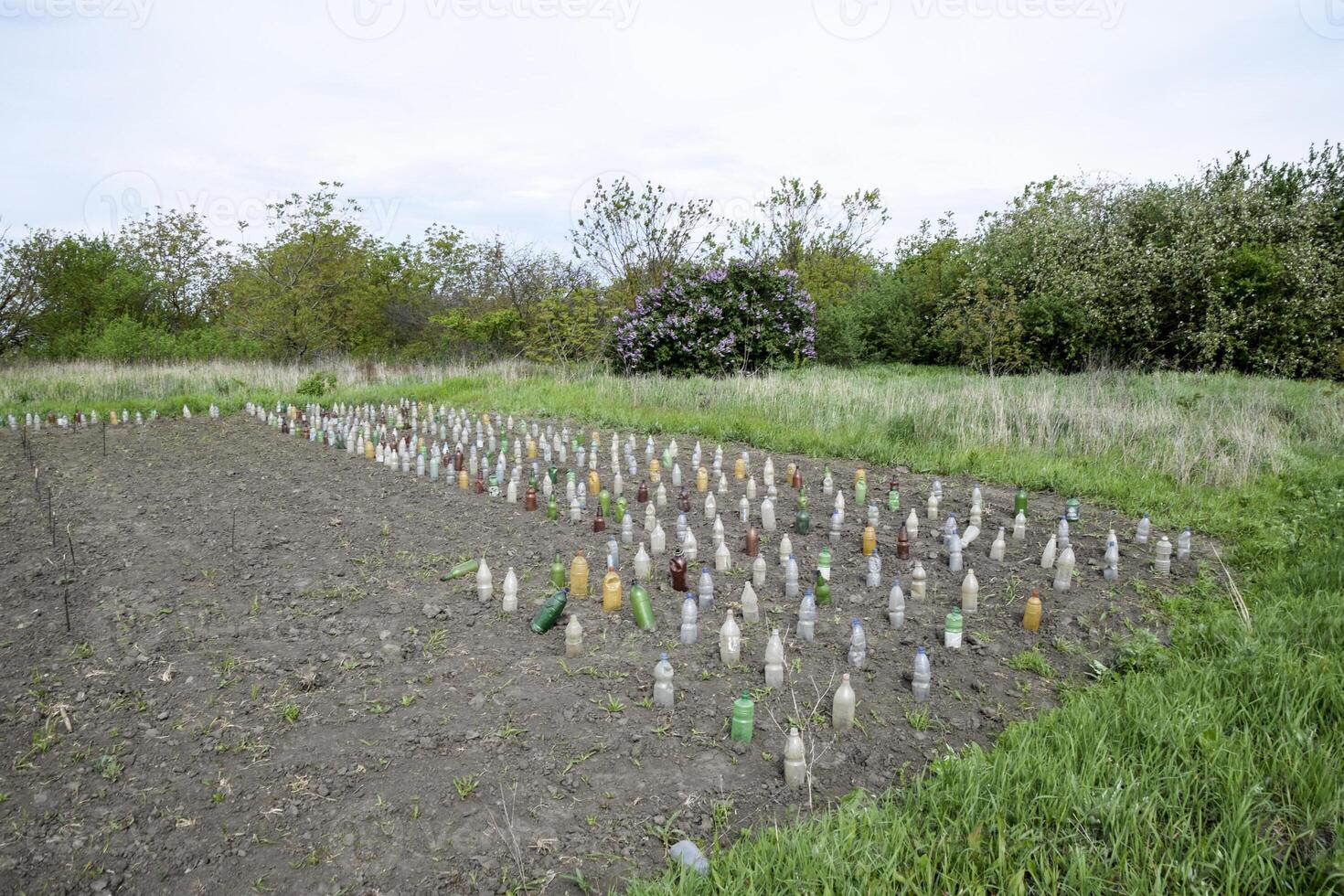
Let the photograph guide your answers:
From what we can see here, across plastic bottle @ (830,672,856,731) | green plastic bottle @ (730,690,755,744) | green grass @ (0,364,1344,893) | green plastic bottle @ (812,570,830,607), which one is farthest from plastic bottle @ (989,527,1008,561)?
green plastic bottle @ (730,690,755,744)

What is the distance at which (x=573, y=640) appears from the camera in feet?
13.9

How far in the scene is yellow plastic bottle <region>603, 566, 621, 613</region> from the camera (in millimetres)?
4746

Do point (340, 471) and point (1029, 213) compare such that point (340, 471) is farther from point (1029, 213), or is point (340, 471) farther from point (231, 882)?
point (1029, 213)

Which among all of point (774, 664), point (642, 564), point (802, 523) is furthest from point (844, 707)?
point (802, 523)

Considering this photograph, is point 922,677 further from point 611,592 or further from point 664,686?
point 611,592

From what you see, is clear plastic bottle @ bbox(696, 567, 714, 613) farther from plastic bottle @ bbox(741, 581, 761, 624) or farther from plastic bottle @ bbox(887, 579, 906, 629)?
plastic bottle @ bbox(887, 579, 906, 629)

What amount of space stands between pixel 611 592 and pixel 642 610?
305mm

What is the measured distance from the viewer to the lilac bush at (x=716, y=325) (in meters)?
17.1

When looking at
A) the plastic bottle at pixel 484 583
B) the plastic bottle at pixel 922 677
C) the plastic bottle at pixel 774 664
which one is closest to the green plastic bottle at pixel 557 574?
the plastic bottle at pixel 484 583

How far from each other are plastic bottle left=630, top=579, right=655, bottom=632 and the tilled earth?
11 centimetres

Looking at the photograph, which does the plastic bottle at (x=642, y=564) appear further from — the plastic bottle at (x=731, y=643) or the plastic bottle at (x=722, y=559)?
the plastic bottle at (x=731, y=643)

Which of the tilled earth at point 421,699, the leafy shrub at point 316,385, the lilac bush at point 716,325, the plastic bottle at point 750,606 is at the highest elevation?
the lilac bush at point 716,325

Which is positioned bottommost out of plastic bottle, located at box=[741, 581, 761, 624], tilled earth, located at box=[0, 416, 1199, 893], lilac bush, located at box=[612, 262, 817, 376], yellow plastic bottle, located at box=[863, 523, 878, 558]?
tilled earth, located at box=[0, 416, 1199, 893]

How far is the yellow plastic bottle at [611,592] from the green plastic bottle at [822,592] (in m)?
1.27
